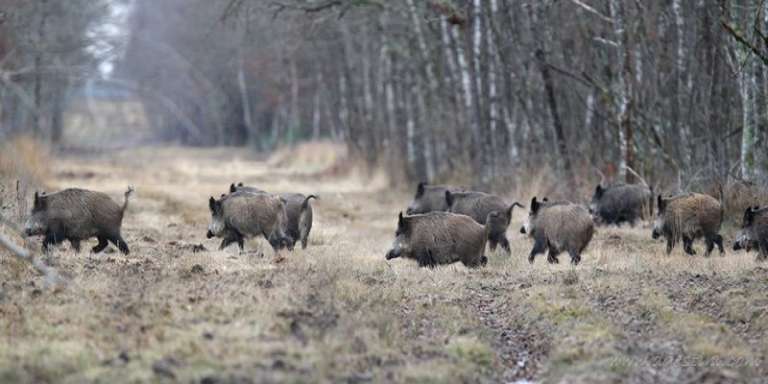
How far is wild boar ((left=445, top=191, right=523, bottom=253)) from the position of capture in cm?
1619

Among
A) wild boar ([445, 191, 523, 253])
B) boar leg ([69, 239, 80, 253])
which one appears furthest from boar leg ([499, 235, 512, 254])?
boar leg ([69, 239, 80, 253])

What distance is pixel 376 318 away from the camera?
411 inches

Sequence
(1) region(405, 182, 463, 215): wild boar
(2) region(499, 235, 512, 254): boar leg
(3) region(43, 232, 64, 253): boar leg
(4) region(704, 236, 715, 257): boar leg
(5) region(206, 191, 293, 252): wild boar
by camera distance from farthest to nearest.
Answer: (1) region(405, 182, 463, 215): wild boar → (2) region(499, 235, 512, 254): boar leg → (5) region(206, 191, 293, 252): wild boar → (4) region(704, 236, 715, 257): boar leg → (3) region(43, 232, 64, 253): boar leg

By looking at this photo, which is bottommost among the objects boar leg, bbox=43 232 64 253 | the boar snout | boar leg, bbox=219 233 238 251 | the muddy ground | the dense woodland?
the muddy ground

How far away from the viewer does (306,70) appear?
182 ft

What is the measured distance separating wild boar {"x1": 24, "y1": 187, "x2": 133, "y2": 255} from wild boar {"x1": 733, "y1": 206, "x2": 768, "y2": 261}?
7.53 meters

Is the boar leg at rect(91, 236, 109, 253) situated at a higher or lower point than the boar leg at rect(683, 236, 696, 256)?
higher

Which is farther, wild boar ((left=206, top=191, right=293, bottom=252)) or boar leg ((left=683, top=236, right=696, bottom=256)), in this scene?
wild boar ((left=206, top=191, right=293, bottom=252))

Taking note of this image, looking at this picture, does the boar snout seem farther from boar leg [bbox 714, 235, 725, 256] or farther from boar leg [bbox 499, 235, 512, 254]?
boar leg [bbox 714, 235, 725, 256]

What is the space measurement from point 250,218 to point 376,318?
517cm

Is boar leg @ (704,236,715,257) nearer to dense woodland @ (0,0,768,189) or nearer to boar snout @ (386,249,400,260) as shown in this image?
dense woodland @ (0,0,768,189)

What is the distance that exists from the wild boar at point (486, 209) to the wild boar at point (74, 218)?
4.80 meters

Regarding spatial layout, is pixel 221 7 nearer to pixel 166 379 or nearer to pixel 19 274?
pixel 19 274

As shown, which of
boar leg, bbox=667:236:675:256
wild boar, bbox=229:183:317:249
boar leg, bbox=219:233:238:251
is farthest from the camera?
wild boar, bbox=229:183:317:249
